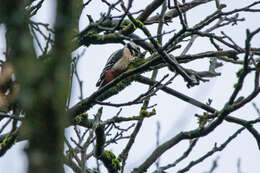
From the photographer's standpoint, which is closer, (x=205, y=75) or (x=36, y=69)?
(x=36, y=69)

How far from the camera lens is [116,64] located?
7.62 m

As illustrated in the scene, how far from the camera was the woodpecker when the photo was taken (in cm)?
745

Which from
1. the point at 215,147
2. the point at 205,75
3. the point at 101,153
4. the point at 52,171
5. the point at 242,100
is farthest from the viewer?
the point at 205,75

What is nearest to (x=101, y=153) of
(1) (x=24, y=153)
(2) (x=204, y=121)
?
→ (2) (x=204, y=121)

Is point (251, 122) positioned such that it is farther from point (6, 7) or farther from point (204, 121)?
point (6, 7)

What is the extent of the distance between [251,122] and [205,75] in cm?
102

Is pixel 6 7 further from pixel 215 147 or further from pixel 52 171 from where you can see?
pixel 215 147

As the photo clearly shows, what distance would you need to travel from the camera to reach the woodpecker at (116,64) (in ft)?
24.5

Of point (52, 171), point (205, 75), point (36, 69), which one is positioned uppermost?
point (205, 75)

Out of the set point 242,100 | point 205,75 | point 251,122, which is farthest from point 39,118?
point 205,75

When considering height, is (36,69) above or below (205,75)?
below

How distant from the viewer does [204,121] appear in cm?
411

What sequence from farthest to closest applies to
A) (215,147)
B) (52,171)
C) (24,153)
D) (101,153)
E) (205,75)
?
(205,75), (101,153), (215,147), (24,153), (52,171)

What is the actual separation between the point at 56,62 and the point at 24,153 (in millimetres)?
338
